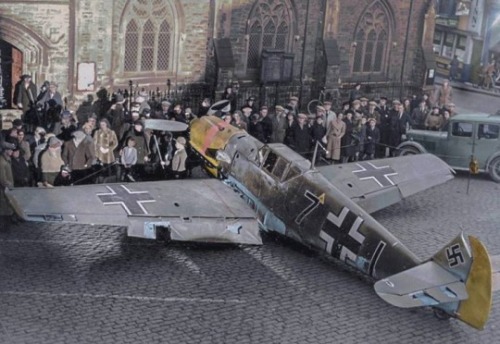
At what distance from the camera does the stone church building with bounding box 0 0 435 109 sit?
2061cm

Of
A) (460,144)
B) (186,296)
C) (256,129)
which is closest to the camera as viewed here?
(186,296)

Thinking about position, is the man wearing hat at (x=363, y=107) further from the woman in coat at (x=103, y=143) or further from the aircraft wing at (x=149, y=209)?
the aircraft wing at (x=149, y=209)

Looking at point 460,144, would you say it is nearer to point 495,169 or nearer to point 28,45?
point 495,169

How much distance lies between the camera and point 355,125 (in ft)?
67.5

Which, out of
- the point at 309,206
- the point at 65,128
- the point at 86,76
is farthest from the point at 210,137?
the point at 86,76

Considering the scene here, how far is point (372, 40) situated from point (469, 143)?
8.70 meters

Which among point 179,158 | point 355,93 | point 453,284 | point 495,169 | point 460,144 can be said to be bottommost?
point 453,284

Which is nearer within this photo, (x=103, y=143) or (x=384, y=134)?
(x=103, y=143)

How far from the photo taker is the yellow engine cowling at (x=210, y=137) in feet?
54.4

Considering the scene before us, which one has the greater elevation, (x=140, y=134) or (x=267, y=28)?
(x=267, y=28)

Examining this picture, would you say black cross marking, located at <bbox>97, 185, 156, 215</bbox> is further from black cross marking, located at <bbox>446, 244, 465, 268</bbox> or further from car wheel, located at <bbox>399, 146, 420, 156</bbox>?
car wheel, located at <bbox>399, 146, 420, 156</bbox>

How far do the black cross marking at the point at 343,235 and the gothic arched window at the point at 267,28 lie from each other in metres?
12.5

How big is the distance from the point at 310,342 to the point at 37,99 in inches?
425

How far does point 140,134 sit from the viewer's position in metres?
17.3
